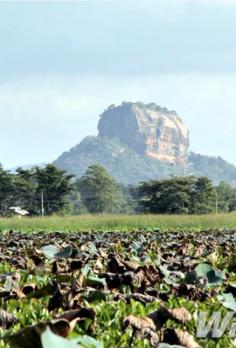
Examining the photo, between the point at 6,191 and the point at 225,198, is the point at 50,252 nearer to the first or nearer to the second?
the point at 6,191

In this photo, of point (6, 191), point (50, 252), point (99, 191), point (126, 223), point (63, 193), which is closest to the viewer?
point (50, 252)

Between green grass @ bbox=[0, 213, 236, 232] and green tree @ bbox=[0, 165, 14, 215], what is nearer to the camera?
green grass @ bbox=[0, 213, 236, 232]

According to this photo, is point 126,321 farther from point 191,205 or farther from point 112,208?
point 112,208

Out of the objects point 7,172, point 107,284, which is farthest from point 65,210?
point 107,284

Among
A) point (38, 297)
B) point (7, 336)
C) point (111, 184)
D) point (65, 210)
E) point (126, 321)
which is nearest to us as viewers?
point (7, 336)

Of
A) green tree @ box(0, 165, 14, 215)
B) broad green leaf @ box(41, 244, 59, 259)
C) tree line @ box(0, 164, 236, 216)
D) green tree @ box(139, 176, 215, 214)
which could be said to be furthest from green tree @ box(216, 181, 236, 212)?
broad green leaf @ box(41, 244, 59, 259)

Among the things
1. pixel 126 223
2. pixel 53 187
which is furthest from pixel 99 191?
pixel 126 223

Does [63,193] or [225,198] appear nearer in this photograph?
[63,193]

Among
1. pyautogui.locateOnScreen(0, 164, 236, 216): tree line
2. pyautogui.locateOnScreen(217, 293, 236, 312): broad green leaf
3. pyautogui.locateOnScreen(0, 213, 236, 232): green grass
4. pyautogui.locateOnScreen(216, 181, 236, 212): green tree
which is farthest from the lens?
pyautogui.locateOnScreen(216, 181, 236, 212): green tree

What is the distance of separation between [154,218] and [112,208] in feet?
261

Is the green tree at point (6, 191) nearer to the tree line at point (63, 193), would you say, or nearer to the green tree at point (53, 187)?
the tree line at point (63, 193)

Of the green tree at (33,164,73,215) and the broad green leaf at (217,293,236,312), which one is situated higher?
the green tree at (33,164,73,215)

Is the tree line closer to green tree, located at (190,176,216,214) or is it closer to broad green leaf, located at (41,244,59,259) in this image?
green tree, located at (190,176,216,214)

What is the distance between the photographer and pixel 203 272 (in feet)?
11.0
